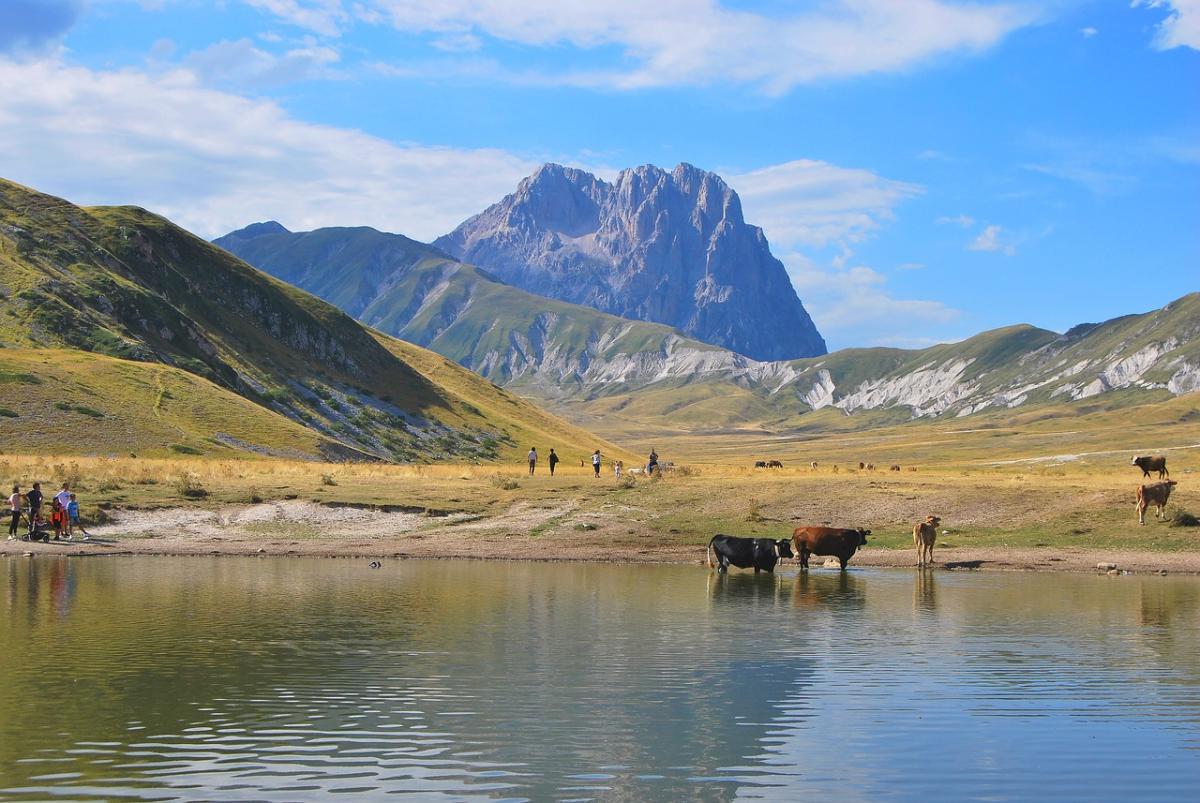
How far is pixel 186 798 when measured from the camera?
14367mm

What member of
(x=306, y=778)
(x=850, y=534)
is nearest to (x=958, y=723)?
(x=306, y=778)

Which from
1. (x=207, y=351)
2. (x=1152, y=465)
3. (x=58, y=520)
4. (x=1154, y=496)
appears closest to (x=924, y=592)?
(x=1154, y=496)

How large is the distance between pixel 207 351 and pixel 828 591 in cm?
11592

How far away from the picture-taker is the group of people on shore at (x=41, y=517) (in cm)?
5112

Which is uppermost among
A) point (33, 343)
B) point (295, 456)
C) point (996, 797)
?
point (33, 343)

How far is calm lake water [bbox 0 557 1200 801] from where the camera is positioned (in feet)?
51.4

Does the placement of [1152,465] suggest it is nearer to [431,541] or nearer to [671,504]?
[671,504]

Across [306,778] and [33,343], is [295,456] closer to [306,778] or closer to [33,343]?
[33,343]

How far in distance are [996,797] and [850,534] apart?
31637mm

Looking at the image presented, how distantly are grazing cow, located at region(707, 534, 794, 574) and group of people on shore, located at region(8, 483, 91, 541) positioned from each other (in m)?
29.3

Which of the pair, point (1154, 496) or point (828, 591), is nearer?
point (828, 591)

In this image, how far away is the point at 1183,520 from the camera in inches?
2015

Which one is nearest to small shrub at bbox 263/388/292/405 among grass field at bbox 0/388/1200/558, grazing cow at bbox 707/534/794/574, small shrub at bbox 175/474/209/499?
grass field at bbox 0/388/1200/558

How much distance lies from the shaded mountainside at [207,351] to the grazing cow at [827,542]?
2501 inches
